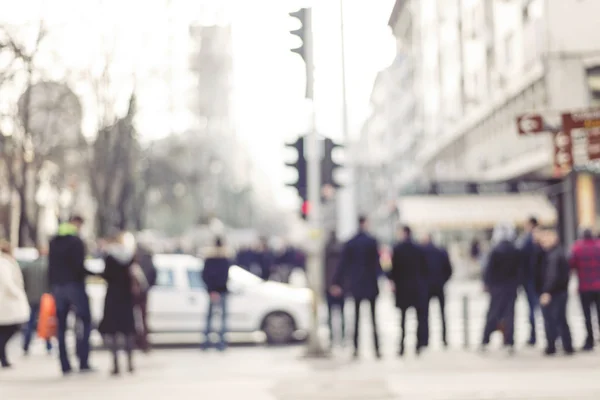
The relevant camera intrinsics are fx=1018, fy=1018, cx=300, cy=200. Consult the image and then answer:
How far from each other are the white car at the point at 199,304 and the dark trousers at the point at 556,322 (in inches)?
174

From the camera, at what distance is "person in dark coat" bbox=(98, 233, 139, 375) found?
39.3ft

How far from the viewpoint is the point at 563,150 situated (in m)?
12.8

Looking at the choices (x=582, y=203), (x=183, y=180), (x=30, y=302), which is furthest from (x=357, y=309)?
(x=183, y=180)

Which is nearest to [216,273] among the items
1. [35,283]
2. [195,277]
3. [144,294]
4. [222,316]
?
[222,316]

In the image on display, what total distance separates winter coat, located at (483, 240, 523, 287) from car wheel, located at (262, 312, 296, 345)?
12.2ft

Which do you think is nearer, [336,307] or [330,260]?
[336,307]

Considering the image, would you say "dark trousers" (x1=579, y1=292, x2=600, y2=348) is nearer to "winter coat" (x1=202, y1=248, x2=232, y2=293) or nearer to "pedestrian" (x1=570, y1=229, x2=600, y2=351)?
"pedestrian" (x1=570, y1=229, x2=600, y2=351)

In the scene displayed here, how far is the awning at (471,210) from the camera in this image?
1582 inches

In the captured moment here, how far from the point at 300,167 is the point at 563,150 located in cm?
371

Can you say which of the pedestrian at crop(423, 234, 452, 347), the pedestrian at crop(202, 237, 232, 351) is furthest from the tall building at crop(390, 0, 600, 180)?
the pedestrian at crop(202, 237, 232, 351)

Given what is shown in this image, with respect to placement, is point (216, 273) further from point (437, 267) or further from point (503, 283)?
point (503, 283)

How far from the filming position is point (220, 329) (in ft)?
50.2

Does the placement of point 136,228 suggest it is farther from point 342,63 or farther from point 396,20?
point 396,20

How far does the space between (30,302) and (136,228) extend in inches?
803
